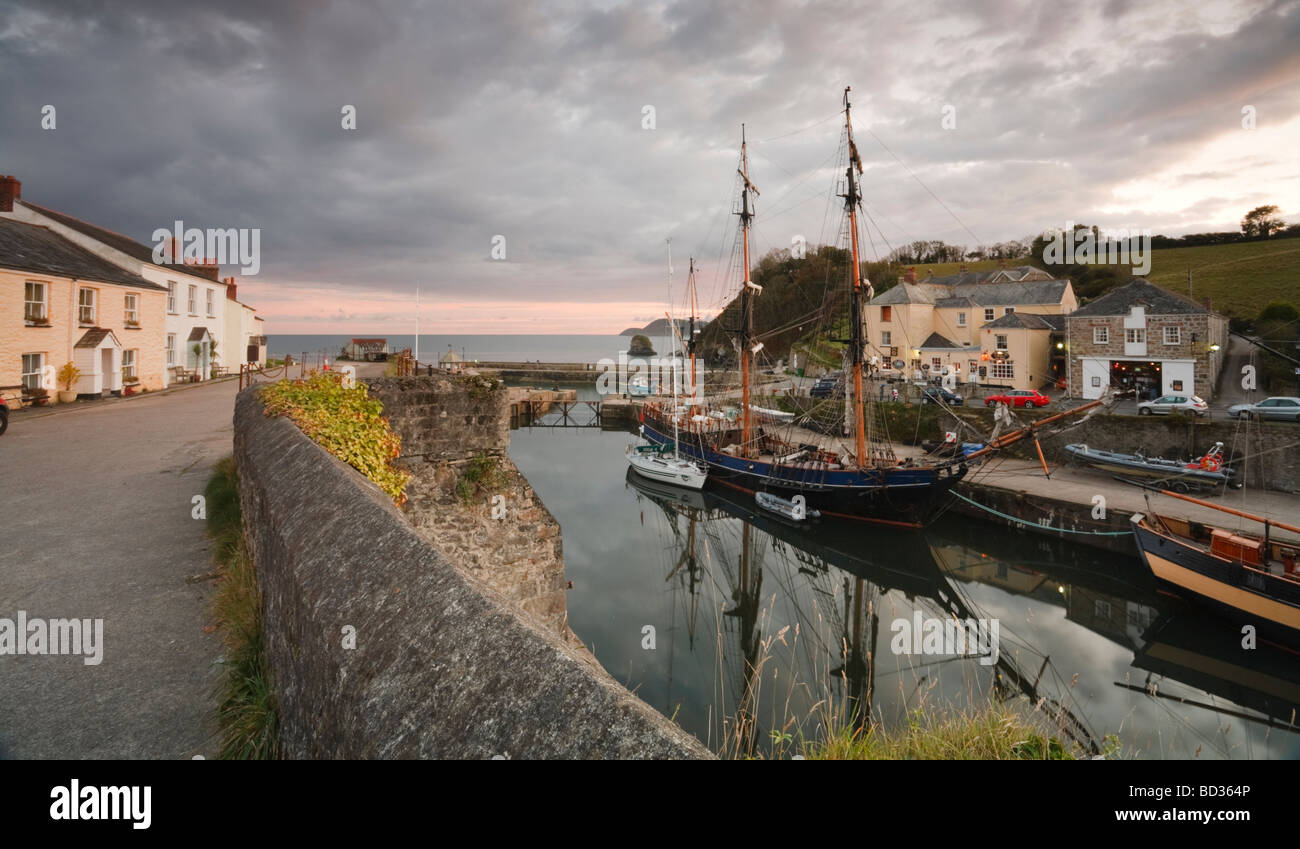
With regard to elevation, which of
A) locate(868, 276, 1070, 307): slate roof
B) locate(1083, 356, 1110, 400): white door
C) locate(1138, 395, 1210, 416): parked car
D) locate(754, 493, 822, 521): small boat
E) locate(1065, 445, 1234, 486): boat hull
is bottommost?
locate(754, 493, 822, 521): small boat

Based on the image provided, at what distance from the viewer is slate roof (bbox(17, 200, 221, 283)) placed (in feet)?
87.5

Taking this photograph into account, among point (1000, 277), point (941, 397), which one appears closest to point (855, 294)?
point (941, 397)

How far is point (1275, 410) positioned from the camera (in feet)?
85.7

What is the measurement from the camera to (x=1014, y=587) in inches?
813

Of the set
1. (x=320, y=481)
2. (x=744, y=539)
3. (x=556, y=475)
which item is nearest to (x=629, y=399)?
(x=556, y=475)

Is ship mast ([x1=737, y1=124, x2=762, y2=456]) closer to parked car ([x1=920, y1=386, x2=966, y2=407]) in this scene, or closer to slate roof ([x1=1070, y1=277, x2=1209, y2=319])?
parked car ([x1=920, y1=386, x2=966, y2=407])

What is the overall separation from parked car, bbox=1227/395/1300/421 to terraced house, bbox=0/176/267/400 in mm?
45015

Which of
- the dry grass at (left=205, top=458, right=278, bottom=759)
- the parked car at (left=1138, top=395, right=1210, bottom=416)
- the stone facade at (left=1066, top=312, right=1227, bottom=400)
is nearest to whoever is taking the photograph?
the dry grass at (left=205, top=458, right=278, bottom=759)

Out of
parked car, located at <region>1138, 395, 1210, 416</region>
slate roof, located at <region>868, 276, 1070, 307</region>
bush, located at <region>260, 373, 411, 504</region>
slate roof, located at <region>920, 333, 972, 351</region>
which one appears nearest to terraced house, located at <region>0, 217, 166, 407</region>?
bush, located at <region>260, 373, 411, 504</region>

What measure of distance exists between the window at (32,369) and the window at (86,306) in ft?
7.51

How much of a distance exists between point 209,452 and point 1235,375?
166 feet

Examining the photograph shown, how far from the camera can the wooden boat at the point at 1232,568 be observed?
580 inches

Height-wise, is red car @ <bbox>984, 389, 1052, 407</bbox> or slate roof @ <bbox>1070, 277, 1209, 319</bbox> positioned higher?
slate roof @ <bbox>1070, 277, 1209, 319</bbox>
